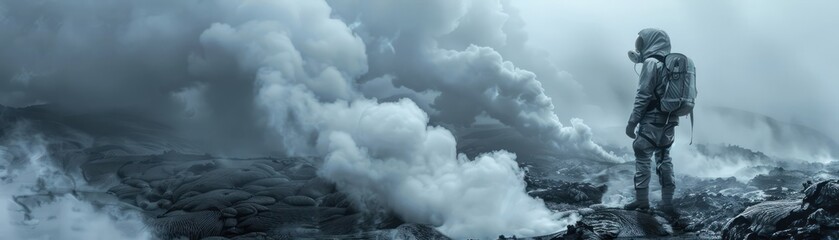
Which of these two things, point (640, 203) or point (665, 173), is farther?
point (665, 173)

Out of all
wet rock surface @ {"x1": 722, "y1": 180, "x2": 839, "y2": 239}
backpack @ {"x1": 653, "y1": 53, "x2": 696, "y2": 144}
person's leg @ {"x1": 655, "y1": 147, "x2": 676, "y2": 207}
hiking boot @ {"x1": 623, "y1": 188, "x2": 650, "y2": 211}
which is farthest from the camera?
person's leg @ {"x1": 655, "y1": 147, "x2": 676, "y2": 207}

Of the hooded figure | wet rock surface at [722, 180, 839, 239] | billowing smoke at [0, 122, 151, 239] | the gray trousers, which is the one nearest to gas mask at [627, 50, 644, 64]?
the hooded figure

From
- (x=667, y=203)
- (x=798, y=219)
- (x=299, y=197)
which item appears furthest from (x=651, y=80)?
(x=299, y=197)

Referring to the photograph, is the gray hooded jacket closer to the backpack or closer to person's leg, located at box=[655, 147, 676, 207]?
the backpack

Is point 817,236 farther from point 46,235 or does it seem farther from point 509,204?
point 46,235

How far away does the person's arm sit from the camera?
1272cm

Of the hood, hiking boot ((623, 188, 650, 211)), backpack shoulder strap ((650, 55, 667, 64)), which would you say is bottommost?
hiking boot ((623, 188, 650, 211))

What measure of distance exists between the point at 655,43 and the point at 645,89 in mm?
1052

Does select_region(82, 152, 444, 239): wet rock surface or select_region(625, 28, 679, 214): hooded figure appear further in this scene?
select_region(82, 152, 444, 239): wet rock surface

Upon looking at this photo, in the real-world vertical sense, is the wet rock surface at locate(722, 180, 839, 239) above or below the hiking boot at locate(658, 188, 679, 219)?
below

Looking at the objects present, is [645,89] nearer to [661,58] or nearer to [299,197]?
[661,58]

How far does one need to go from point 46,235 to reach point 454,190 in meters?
6.96

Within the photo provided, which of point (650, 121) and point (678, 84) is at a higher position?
point (678, 84)

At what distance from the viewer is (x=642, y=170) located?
13.3 metres
